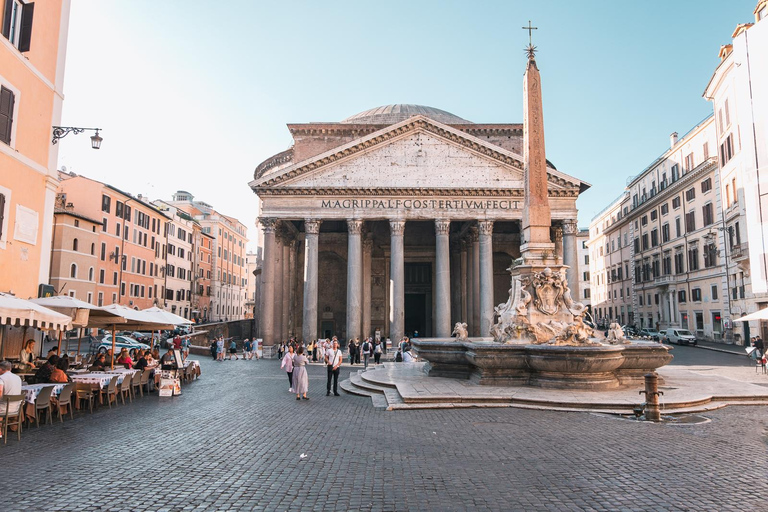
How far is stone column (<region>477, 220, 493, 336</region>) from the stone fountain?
15.7 metres

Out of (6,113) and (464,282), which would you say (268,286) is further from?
(6,113)

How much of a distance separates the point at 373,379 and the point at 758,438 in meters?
8.20

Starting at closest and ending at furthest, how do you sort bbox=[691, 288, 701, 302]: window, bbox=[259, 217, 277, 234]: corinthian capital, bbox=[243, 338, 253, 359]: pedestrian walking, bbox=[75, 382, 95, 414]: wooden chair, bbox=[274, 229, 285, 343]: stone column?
bbox=[75, 382, 95, 414]: wooden chair, bbox=[243, 338, 253, 359]: pedestrian walking, bbox=[259, 217, 277, 234]: corinthian capital, bbox=[274, 229, 285, 343]: stone column, bbox=[691, 288, 701, 302]: window

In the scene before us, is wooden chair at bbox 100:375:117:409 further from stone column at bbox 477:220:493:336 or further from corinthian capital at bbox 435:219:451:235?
corinthian capital at bbox 435:219:451:235

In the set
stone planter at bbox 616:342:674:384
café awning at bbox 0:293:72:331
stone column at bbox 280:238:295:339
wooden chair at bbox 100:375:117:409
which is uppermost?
stone column at bbox 280:238:295:339

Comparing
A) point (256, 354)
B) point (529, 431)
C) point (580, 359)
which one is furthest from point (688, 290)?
point (529, 431)

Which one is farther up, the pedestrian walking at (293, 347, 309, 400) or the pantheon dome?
the pantheon dome

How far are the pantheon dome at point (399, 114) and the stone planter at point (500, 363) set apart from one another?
3267 centimetres

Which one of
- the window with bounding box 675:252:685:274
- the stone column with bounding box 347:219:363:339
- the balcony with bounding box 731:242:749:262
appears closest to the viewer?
the balcony with bounding box 731:242:749:262

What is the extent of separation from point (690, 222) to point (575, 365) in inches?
1226

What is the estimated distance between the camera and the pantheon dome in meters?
42.8

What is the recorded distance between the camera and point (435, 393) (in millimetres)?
10898

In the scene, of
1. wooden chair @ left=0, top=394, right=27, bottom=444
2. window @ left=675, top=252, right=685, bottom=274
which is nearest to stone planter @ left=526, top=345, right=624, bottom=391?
wooden chair @ left=0, top=394, right=27, bottom=444

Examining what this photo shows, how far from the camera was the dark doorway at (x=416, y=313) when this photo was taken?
3916 centimetres
